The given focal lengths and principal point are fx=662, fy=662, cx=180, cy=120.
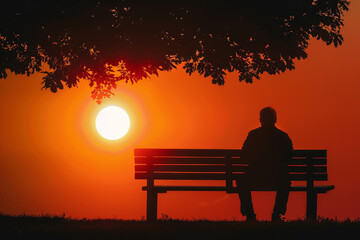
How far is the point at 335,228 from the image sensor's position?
842 centimetres

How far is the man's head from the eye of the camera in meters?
10.8

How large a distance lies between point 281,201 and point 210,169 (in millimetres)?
1300

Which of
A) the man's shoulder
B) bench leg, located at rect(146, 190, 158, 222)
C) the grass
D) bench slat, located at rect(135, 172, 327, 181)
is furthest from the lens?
bench leg, located at rect(146, 190, 158, 222)

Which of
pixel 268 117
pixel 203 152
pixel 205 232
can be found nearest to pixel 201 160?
pixel 203 152

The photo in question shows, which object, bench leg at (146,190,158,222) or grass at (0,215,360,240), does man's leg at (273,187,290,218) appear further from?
bench leg at (146,190,158,222)

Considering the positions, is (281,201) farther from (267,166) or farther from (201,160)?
(201,160)

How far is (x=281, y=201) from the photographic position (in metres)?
10.6

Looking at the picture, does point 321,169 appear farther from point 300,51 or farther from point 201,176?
point 300,51

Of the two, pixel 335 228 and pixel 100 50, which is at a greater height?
pixel 100 50

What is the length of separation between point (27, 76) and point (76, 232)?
7323 millimetres

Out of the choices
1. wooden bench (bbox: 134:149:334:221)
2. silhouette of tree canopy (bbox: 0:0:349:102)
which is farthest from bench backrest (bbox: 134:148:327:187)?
silhouette of tree canopy (bbox: 0:0:349:102)

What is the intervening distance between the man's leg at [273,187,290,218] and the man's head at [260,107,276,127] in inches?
42.5

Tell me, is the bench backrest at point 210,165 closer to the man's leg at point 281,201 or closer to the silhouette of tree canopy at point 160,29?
the man's leg at point 281,201

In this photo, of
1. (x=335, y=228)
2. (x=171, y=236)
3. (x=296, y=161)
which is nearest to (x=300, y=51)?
(x=296, y=161)
